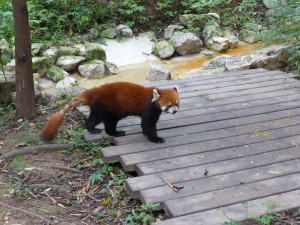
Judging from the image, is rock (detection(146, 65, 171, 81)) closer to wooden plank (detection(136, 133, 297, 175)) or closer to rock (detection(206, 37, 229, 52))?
rock (detection(206, 37, 229, 52))

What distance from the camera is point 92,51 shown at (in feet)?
31.6

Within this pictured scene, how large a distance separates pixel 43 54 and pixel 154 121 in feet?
20.3

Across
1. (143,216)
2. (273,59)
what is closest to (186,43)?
(273,59)

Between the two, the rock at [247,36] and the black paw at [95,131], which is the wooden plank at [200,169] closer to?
the black paw at [95,131]

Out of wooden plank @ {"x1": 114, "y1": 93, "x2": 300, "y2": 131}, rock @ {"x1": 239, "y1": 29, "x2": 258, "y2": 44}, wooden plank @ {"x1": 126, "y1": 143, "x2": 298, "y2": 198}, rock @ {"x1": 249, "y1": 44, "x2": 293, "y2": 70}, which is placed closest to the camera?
wooden plank @ {"x1": 126, "y1": 143, "x2": 298, "y2": 198}

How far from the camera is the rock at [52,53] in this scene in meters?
9.24

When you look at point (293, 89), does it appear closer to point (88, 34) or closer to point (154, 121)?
point (154, 121)

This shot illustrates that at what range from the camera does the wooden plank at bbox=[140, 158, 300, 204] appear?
294 cm

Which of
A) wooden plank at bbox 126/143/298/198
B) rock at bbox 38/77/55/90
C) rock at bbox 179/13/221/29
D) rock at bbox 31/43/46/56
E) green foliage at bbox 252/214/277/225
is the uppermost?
rock at bbox 179/13/221/29

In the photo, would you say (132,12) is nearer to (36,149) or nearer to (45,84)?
(45,84)

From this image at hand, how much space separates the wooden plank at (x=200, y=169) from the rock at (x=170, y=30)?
7.77 meters

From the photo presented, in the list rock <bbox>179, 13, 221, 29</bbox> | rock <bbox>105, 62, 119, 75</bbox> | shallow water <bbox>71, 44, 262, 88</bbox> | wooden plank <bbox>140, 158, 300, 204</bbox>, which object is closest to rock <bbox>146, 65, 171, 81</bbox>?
shallow water <bbox>71, 44, 262, 88</bbox>

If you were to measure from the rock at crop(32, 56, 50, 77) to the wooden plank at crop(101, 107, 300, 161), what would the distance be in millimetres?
5421

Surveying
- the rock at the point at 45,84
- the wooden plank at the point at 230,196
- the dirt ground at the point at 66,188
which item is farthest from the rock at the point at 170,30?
the wooden plank at the point at 230,196
